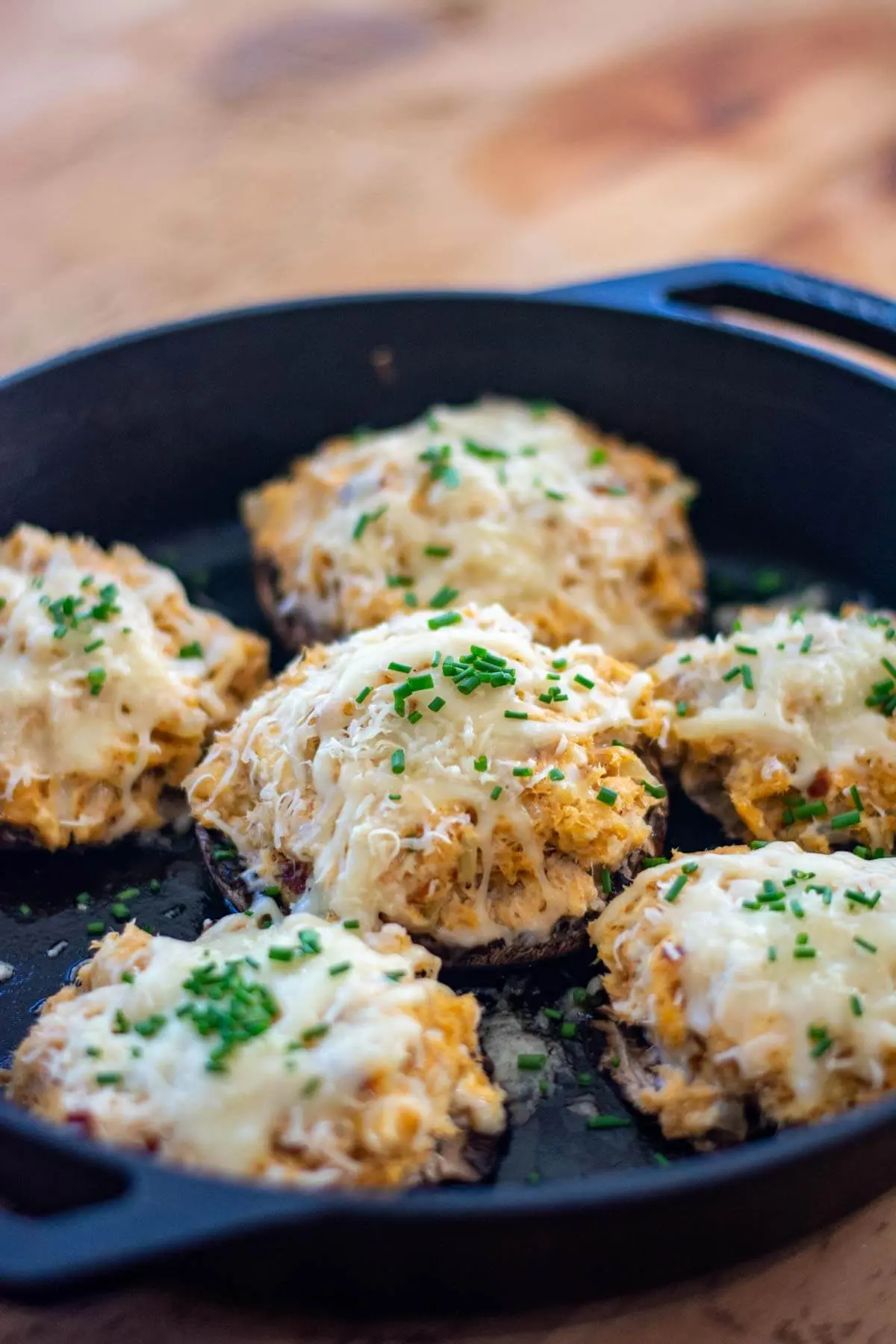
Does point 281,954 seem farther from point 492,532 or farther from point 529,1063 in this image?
point 492,532

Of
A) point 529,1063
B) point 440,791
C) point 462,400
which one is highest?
point 462,400

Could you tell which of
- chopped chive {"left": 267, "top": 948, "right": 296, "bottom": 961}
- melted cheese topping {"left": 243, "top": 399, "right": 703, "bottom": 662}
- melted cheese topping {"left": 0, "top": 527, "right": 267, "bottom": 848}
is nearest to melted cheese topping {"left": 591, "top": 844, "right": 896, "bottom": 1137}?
chopped chive {"left": 267, "top": 948, "right": 296, "bottom": 961}

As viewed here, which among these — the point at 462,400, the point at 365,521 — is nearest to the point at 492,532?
the point at 365,521

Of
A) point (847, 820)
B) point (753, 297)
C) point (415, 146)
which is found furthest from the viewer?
point (415, 146)

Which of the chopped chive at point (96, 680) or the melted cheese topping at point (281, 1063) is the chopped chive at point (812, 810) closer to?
the melted cheese topping at point (281, 1063)

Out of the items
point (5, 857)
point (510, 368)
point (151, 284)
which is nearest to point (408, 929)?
point (5, 857)

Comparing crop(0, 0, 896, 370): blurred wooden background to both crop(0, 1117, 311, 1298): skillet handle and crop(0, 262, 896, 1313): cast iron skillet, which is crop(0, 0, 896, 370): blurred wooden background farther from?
crop(0, 1117, 311, 1298): skillet handle

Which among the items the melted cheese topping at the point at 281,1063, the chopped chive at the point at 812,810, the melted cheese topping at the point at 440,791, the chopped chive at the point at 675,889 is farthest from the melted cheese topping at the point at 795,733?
the melted cheese topping at the point at 281,1063

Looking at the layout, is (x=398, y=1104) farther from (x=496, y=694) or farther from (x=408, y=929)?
(x=496, y=694)
